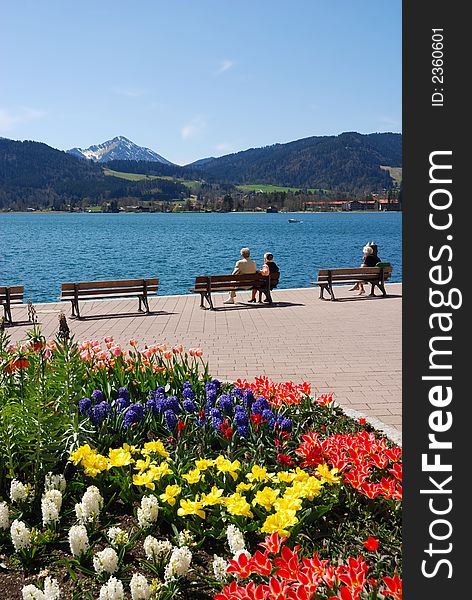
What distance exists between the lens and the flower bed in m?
2.86

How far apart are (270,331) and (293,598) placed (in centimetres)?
863

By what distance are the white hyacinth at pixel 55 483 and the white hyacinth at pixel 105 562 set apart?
83 centimetres

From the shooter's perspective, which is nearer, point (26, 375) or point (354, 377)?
point (26, 375)

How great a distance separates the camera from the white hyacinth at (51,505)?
336 centimetres

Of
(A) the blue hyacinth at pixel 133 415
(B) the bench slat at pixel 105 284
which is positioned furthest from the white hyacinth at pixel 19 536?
(B) the bench slat at pixel 105 284

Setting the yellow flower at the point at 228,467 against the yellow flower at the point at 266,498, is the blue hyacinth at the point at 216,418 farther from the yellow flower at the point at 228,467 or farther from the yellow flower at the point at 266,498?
the yellow flower at the point at 266,498

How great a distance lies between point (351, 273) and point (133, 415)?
39.0 ft

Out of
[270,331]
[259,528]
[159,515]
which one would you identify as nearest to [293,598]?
[259,528]

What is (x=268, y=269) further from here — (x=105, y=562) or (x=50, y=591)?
(x=50, y=591)

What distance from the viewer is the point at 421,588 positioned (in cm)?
143

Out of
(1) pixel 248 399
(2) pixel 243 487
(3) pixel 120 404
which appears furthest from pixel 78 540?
(1) pixel 248 399

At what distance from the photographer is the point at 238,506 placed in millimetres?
3281

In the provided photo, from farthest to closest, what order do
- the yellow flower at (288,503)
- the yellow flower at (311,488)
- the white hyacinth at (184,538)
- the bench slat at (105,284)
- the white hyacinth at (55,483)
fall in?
the bench slat at (105,284), the white hyacinth at (55,483), the yellow flower at (311,488), the yellow flower at (288,503), the white hyacinth at (184,538)

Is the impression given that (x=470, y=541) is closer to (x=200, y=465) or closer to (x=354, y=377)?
(x=200, y=465)
